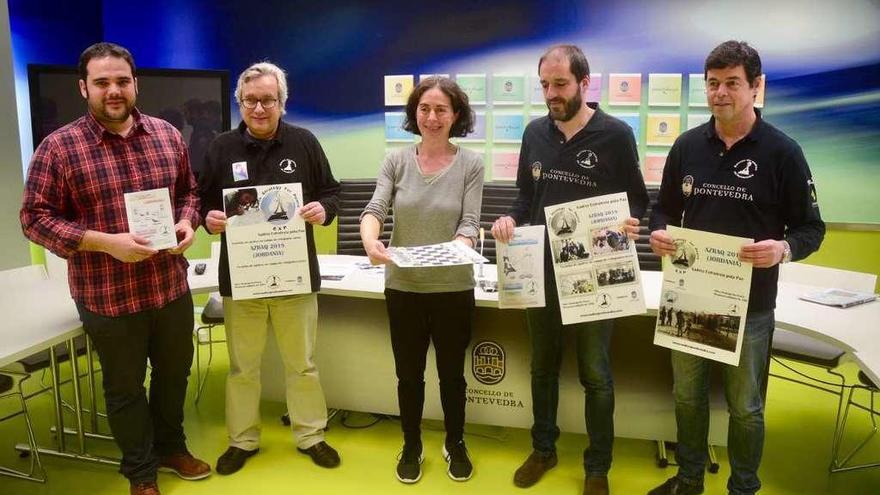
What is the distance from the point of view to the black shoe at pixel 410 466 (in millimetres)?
2732

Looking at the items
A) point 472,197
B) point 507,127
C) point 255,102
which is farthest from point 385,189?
point 507,127

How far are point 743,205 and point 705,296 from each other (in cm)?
33

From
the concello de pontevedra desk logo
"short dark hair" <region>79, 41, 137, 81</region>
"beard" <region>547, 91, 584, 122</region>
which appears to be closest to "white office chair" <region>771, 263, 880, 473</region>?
the concello de pontevedra desk logo

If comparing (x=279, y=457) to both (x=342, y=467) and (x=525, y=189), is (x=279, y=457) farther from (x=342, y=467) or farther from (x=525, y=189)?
(x=525, y=189)

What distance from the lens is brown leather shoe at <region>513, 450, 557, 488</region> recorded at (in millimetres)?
2713

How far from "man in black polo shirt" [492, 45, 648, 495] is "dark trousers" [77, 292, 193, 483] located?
54.4 inches

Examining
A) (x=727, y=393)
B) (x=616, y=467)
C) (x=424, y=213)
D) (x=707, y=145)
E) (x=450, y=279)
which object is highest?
(x=707, y=145)

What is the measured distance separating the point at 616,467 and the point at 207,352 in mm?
3049

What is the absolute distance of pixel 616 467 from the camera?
293 centimetres

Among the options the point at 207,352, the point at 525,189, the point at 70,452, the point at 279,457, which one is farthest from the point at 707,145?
the point at 207,352

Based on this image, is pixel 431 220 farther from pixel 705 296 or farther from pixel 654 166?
pixel 654 166

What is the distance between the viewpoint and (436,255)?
7.45 feet

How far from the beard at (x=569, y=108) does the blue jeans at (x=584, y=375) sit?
2.08 ft

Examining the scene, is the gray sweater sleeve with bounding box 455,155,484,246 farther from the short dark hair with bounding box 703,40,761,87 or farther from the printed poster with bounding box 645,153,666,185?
the printed poster with bounding box 645,153,666,185
